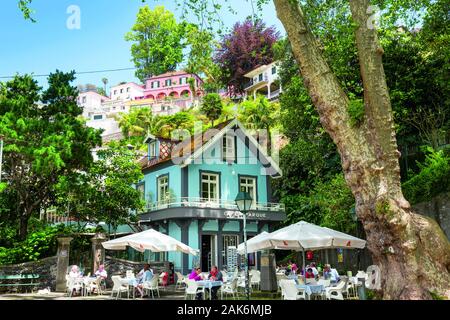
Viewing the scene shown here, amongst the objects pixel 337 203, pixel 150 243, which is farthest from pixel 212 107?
pixel 150 243

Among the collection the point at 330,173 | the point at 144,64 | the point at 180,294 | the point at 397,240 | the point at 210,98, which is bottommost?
the point at 180,294

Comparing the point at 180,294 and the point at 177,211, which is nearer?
the point at 180,294

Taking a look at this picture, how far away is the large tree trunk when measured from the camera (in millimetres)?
7700

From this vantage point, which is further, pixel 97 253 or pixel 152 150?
pixel 152 150

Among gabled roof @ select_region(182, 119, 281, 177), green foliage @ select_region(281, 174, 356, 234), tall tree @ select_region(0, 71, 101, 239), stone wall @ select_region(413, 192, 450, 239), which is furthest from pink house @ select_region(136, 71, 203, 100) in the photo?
stone wall @ select_region(413, 192, 450, 239)

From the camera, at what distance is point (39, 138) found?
21.1 metres

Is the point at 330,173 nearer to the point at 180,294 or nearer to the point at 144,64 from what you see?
the point at 180,294

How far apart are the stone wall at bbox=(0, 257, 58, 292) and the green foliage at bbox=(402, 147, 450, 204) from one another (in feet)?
51.9

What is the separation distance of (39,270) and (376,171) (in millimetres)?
15936

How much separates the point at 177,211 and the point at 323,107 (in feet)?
55.9

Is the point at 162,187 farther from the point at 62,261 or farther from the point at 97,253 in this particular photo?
the point at 62,261

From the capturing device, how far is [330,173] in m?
29.0

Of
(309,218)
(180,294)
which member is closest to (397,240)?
(180,294)

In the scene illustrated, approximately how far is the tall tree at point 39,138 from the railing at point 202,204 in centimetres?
563
